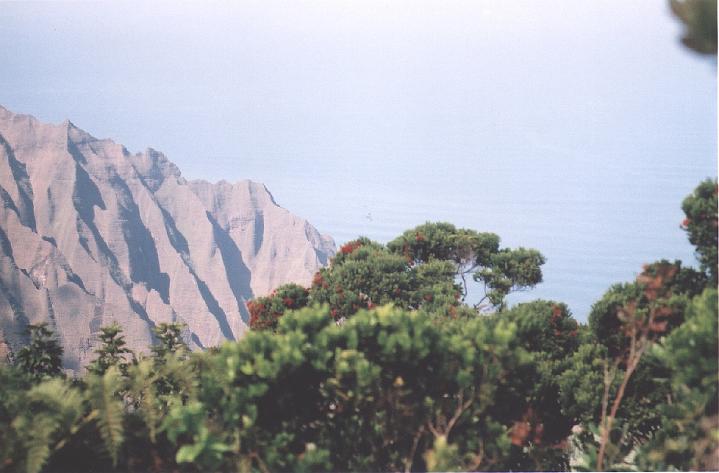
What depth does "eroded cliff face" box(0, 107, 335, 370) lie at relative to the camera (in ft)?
302

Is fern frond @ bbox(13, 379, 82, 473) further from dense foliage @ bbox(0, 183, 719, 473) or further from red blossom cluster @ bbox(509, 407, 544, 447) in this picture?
red blossom cluster @ bbox(509, 407, 544, 447)

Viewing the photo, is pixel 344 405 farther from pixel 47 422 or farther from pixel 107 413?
pixel 47 422

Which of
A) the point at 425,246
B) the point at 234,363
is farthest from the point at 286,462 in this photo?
the point at 425,246

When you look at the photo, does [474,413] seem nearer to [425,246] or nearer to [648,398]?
[648,398]

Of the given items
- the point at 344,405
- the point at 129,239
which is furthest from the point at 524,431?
the point at 129,239

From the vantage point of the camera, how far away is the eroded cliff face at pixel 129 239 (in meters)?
92.1

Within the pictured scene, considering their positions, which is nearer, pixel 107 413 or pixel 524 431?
pixel 107 413

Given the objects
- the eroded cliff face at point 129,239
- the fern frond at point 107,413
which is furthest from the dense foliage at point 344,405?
the eroded cliff face at point 129,239

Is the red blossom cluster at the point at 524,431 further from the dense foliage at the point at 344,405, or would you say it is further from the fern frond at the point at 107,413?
the fern frond at the point at 107,413

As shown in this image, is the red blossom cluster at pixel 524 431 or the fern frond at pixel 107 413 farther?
the red blossom cluster at pixel 524 431

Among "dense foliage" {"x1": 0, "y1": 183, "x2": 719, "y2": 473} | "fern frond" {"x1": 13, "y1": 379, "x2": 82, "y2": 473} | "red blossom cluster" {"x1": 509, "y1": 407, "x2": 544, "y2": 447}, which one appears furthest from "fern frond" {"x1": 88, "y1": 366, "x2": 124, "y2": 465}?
"red blossom cluster" {"x1": 509, "y1": 407, "x2": 544, "y2": 447}

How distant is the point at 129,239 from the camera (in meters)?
116

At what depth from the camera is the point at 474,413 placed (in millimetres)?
4676

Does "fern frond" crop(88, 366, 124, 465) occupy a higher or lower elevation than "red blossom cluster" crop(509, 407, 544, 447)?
higher
